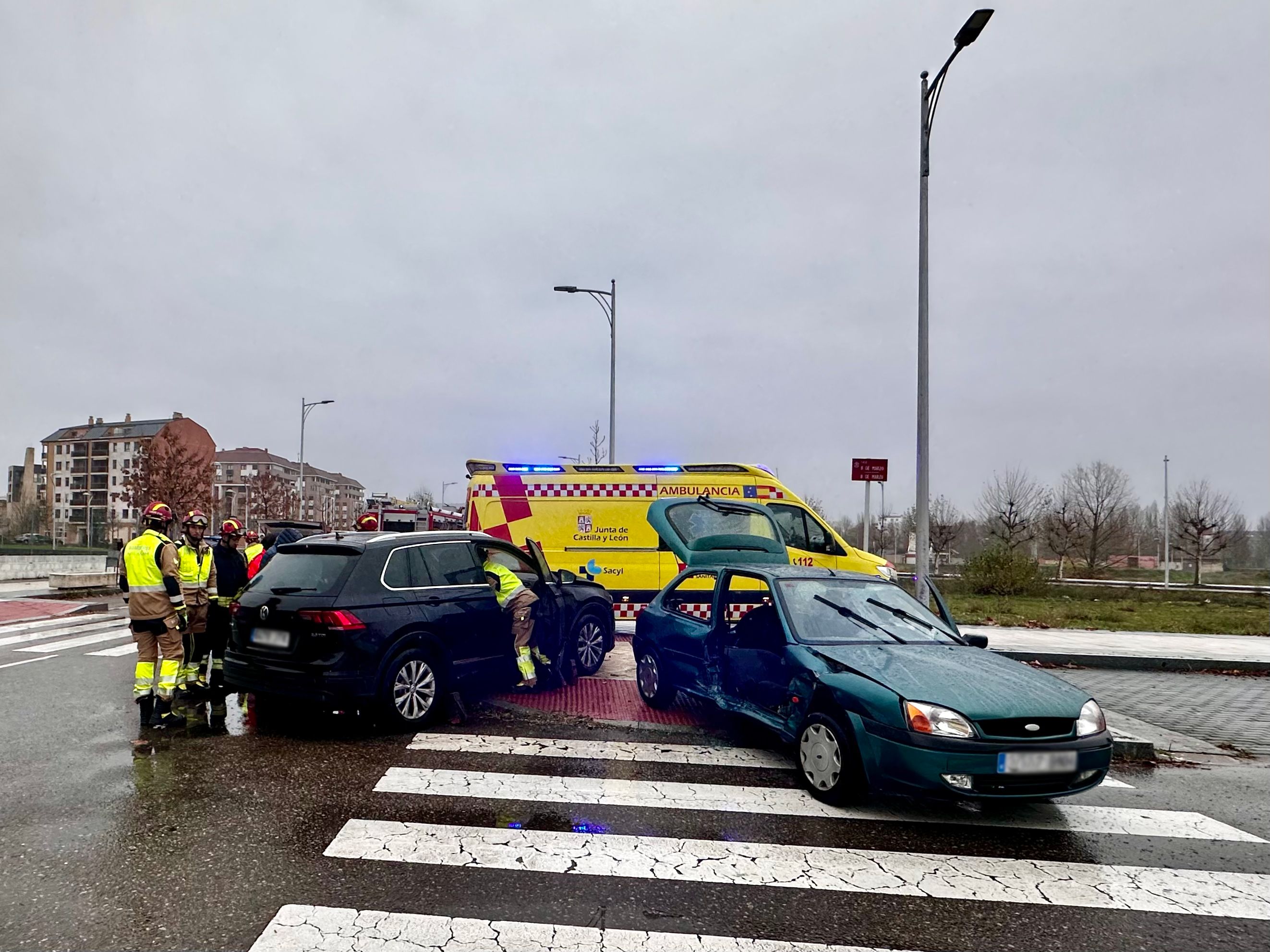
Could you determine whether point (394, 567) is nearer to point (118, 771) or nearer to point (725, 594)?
point (118, 771)

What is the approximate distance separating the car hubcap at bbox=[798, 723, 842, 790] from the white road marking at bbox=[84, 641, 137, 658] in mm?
9024

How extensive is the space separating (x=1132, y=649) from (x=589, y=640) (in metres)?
8.92

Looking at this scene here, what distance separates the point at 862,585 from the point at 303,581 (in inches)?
182

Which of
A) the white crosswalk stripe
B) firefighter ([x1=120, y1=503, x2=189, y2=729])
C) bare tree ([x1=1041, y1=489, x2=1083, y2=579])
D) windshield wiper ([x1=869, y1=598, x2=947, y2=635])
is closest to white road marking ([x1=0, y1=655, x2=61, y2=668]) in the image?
the white crosswalk stripe

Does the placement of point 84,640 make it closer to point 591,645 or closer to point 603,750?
point 591,645

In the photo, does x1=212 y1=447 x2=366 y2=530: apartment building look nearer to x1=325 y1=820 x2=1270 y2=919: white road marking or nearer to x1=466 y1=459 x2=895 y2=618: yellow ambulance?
x1=466 y1=459 x2=895 y2=618: yellow ambulance

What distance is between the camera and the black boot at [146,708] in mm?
6734

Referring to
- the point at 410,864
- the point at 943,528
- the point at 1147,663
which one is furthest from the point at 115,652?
the point at 943,528

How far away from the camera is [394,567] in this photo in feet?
22.2

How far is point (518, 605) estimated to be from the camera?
7.46 metres

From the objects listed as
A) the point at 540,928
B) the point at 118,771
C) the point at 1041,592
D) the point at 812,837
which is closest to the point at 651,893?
the point at 540,928

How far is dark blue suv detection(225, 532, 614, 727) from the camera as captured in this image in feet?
20.4

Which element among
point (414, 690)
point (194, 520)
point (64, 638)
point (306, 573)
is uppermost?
point (194, 520)

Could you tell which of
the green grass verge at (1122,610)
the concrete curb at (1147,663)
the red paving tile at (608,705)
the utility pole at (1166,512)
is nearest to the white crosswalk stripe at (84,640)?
the red paving tile at (608,705)
